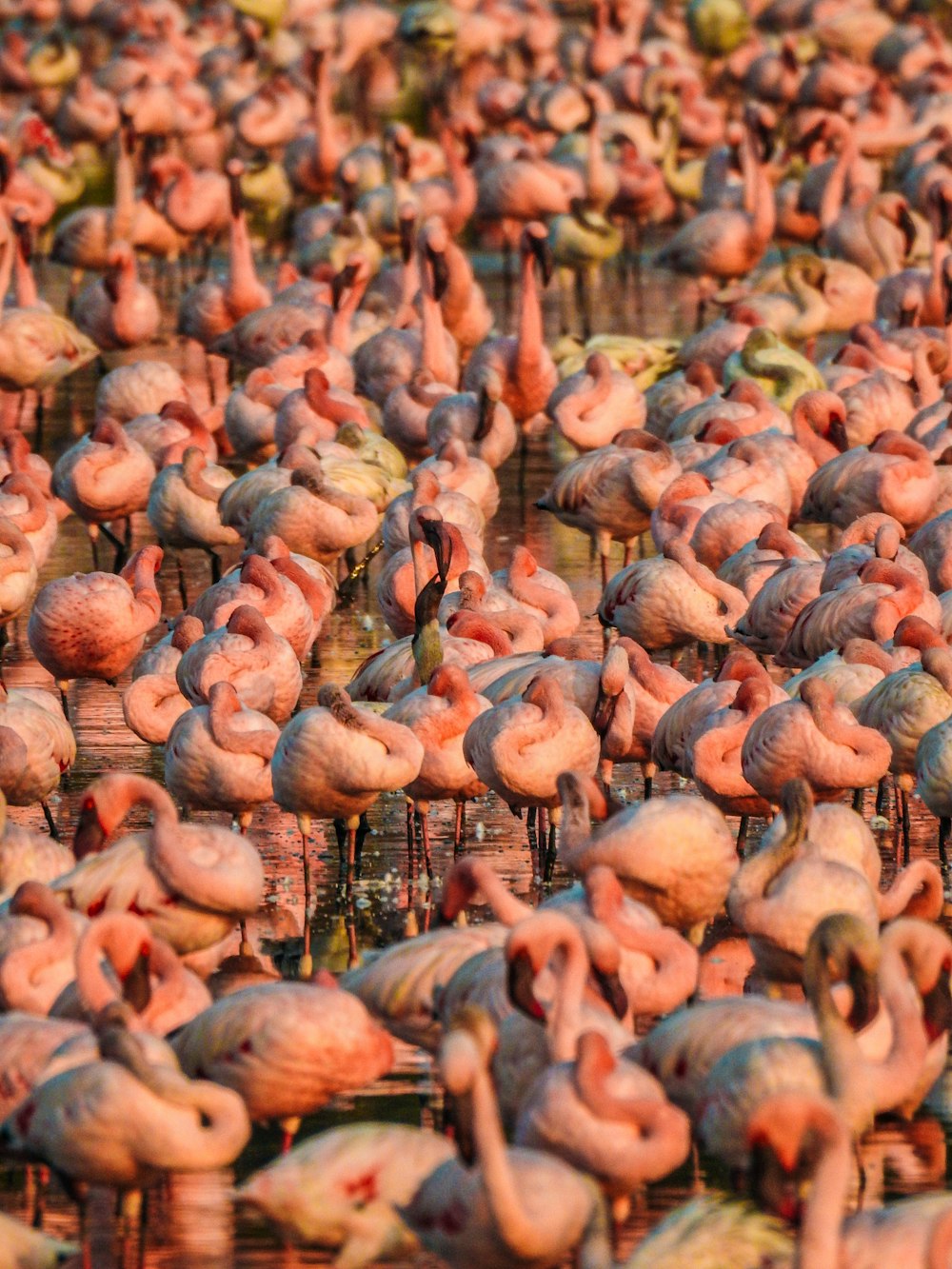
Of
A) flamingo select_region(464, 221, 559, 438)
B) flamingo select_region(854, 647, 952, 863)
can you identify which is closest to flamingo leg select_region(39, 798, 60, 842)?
flamingo select_region(854, 647, 952, 863)

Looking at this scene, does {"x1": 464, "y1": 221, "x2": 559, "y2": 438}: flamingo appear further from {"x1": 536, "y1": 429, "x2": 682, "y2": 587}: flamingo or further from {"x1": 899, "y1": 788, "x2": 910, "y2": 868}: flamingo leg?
{"x1": 899, "y1": 788, "x2": 910, "y2": 868}: flamingo leg

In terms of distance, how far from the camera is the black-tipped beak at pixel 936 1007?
793 cm

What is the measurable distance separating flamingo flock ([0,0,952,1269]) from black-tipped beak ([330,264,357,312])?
A: 0.04 m

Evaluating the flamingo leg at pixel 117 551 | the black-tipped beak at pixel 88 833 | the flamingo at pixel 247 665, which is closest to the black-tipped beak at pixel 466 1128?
the black-tipped beak at pixel 88 833

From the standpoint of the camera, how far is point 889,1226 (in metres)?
6.45

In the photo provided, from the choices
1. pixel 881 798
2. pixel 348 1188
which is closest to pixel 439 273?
pixel 881 798

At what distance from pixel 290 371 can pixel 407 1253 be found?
453 inches

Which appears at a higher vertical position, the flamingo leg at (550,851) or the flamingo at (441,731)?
the flamingo at (441,731)

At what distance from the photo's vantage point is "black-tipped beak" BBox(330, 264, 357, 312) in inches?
780

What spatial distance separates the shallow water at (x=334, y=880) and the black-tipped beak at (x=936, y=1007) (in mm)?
404

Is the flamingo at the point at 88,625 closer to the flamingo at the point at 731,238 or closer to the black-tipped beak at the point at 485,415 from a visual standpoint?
the black-tipped beak at the point at 485,415

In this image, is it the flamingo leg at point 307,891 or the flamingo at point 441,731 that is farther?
the flamingo at point 441,731

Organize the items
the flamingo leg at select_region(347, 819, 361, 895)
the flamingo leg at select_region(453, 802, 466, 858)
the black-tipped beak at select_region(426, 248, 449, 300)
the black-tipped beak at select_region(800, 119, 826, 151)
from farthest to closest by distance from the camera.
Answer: the black-tipped beak at select_region(800, 119, 826, 151)
the black-tipped beak at select_region(426, 248, 449, 300)
the flamingo leg at select_region(453, 802, 466, 858)
the flamingo leg at select_region(347, 819, 361, 895)

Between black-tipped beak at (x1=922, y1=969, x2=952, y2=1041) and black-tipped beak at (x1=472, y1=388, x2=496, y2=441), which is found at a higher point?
black-tipped beak at (x1=472, y1=388, x2=496, y2=441)
